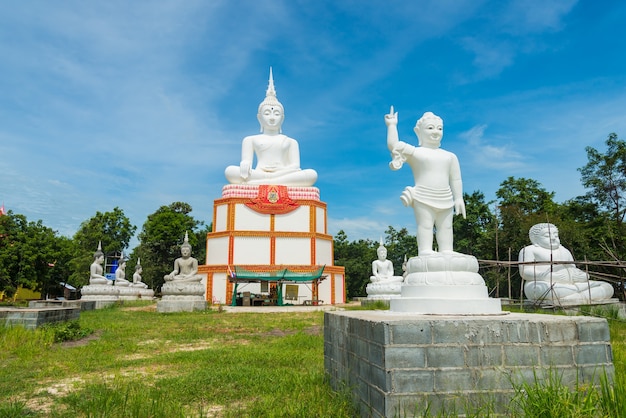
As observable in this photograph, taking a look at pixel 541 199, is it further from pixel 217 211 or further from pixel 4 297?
pixel 4 297

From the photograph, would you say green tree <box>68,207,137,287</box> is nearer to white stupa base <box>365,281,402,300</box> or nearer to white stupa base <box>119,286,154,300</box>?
white stupa base <box>119,286,154,300</box>

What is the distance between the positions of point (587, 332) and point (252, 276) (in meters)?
18.5

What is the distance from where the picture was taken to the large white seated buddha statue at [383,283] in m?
21.0

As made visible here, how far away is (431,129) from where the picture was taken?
6.46 meters

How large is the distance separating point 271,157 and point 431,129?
22.3 metres

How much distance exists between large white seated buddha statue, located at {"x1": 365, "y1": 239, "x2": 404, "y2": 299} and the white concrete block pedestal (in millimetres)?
16692

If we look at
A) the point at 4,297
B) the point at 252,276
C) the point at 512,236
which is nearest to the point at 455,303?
the point at 252,276

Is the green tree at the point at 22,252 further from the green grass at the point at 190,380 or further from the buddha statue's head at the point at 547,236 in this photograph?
the buddha statue's head at the point at 547,236

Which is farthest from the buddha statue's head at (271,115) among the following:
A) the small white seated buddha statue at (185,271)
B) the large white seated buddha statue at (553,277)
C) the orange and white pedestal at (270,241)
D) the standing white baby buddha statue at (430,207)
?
the standing white baby buddha statue at (430,207)

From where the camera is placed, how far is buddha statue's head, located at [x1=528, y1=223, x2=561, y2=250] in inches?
538

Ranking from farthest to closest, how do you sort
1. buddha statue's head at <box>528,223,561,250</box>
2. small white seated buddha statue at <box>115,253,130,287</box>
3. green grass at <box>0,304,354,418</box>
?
small white seated buddha statue at <box>115,253,130,287</box>
buddha statue's head at <box>528,223,561,250</box>
green grass at <box>0,304,354,418</box>

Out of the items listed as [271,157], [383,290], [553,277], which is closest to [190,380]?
[553,277]

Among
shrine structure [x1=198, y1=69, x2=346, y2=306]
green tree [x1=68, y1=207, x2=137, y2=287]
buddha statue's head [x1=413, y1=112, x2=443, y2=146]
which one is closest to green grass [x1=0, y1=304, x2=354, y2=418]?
buddha statue's head [x1=413, y1=112, x2=443, y2=146]

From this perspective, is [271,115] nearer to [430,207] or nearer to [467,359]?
[430,207]
